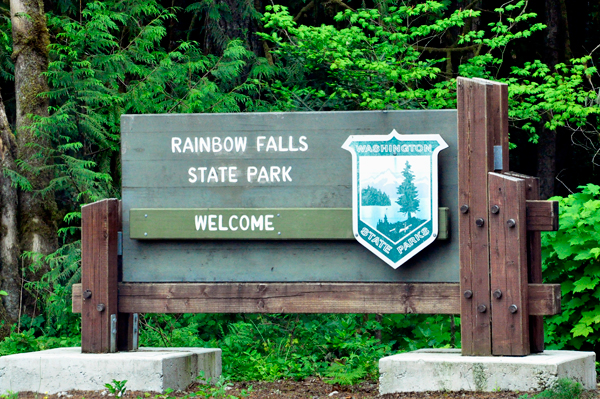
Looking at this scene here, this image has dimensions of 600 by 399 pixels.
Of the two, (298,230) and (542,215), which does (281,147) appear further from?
(542,215)

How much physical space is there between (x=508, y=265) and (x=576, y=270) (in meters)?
2.76

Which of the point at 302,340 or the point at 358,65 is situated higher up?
the point at 358,65

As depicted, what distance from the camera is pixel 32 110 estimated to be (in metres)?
9.81

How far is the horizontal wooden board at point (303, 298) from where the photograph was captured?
5.10m

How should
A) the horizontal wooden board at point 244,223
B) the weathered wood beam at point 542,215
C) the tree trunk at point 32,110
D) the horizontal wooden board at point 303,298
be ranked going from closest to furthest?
1. the weathered wood beam at point 542,215
2. the horizontal wooden board at point 303,298
3. the horizontal wooden board at point 244,223
4. the tree trunk at point 32,110

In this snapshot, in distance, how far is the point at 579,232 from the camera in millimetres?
7160

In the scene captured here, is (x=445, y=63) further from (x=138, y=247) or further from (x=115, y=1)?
(x=138, y=247)

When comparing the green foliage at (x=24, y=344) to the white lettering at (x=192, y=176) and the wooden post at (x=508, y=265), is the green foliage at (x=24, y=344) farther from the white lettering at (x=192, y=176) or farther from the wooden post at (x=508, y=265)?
the wooden post at (x=508, y=265)

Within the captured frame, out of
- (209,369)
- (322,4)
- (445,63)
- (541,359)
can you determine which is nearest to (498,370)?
(541,359)

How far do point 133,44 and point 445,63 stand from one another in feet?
21.7

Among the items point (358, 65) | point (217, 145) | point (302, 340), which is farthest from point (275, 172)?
point (358, 65)

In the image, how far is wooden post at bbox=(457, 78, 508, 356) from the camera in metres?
4.99

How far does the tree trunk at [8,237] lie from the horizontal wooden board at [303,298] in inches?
181

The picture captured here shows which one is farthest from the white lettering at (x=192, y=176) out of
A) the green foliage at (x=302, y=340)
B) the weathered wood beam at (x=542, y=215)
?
the weathered wood beam at (x=542, y=215)
